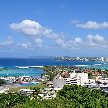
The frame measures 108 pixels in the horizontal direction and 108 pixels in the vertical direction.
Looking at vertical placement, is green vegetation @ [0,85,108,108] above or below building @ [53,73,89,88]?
below

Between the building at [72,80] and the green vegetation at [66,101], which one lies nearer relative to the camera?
the green vegetation at [66,101]

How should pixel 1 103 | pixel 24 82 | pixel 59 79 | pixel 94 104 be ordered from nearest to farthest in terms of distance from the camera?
pixel 94 104
pixel 1 103
pixel 59 79
pixel 24 82

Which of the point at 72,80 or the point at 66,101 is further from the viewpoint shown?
the point at 72,80

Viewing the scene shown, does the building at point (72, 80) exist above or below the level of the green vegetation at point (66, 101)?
above

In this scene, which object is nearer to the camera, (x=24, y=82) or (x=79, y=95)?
(x=79, y=95)

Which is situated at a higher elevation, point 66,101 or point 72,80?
point 72,80

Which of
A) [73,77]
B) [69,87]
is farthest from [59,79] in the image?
[69,87]

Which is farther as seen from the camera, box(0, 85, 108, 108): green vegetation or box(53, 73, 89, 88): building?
box(53, 73, 89, 88): building

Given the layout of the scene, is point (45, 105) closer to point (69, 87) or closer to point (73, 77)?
point (69, 87)
